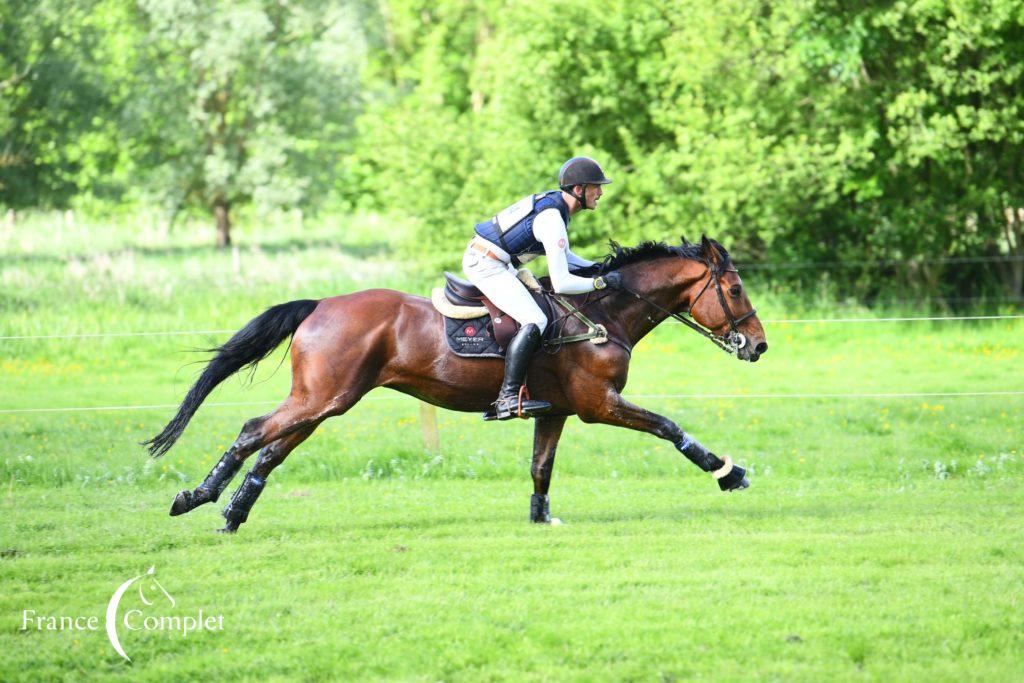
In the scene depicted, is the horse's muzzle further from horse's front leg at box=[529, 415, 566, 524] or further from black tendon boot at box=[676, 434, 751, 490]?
horse's front leg at box=[529, 415, 566, 524]

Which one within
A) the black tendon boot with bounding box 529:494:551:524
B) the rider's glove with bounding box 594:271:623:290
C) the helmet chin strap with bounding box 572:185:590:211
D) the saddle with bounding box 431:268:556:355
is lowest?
the black tendon boot with bounding box 529:494:551:524

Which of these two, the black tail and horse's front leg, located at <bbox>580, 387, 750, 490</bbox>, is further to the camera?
the black tail

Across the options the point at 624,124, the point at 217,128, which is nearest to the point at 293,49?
the point at 217,128

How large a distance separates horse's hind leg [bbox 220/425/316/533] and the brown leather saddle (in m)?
1.34

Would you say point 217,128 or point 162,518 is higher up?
point 217,128

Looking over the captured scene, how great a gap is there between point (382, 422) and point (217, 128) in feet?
72.7

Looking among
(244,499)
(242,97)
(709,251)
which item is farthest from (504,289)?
(242,97)

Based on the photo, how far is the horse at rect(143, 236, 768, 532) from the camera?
811cm

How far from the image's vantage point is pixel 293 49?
1321 inches

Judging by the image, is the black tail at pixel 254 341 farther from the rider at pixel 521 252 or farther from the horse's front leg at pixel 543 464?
the horse's front leg at pixel 543 464

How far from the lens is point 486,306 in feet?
27.3

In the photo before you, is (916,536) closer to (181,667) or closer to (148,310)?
(181,667)

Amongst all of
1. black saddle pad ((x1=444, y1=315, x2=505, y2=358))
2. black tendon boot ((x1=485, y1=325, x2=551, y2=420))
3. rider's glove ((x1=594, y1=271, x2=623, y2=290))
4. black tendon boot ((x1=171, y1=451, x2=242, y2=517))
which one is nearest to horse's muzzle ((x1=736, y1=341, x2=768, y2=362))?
rider's glove ((x1=594, y1=271, x2=623, y2=290))

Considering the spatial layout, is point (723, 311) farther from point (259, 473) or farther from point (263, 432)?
point (259, 473)
